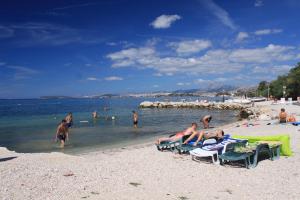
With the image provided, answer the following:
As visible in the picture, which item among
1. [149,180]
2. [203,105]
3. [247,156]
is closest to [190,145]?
[247,156]

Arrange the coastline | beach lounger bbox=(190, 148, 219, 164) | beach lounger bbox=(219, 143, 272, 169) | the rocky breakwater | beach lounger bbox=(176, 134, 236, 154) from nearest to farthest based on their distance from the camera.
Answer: the coastline, beach lounger bbox=(219, 143, 272, 169), beach lounger bbox=(190, 148, 219, 164), beach lounger bbox=(176, 134, 236, 154), the rocky breakwater

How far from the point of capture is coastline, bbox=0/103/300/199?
7629mm

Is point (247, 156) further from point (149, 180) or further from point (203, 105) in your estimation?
point (203, 105)

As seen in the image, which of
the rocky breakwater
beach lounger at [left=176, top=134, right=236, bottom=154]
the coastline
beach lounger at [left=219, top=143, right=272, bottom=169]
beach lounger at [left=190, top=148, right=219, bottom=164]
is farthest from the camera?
the rocky breakwater

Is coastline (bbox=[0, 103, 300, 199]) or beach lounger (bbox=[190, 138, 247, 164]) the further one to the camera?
beach lounger (bbox=[190, 138, 247, 164])

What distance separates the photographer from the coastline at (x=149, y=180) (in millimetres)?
7629

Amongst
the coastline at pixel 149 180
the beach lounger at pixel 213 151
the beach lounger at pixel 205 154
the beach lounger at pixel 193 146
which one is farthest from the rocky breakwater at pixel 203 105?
the coastline at pixel 149 180

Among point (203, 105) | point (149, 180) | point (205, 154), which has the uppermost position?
point (203, 105)

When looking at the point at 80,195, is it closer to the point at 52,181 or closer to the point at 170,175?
the point at 52,181

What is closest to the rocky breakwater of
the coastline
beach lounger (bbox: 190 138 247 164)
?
beach lounger (bbox: 190 138 247 164)

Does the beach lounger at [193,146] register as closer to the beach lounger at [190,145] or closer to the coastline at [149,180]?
the beach lounger at [190,145]

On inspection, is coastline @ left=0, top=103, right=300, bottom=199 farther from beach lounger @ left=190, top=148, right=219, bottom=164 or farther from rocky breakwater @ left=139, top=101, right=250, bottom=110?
rocky breakwater @ left=139, top=101, right=250, bottom=110

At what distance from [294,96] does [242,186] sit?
65.0 metres

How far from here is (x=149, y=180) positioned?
898 cm
